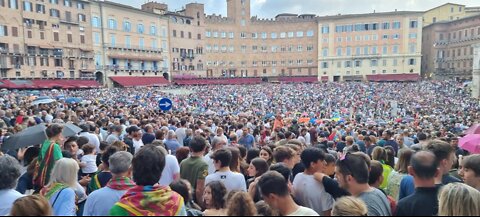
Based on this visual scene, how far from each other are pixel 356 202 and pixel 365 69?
69036 millimetres

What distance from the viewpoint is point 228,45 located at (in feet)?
232

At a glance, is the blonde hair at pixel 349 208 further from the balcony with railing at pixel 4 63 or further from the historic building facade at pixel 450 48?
the historic building facade at pixel 450 48

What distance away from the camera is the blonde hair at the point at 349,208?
2543mm

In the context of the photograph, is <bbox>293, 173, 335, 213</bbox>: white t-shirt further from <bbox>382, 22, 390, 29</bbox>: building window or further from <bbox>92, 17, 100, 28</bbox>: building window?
<bbox>382, 22, 390, 29</bbox>: building window

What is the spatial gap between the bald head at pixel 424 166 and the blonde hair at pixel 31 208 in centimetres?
325

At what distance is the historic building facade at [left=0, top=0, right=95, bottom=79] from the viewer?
39875 mm

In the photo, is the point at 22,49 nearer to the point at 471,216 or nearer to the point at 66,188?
the point at 66,188

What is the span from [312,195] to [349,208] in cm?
121

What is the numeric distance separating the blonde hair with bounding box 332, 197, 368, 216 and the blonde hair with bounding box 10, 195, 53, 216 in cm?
215

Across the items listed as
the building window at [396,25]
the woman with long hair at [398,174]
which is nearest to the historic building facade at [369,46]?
the building window at [396,25]

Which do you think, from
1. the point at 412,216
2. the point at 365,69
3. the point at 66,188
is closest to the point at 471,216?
the point at 412,216

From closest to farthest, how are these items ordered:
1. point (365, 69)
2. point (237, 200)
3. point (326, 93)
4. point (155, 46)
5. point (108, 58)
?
1. point (237, 200)
2. point (326, 93)
3. point (108, 58)
4. point (155, 46)
5. point (365, 69)

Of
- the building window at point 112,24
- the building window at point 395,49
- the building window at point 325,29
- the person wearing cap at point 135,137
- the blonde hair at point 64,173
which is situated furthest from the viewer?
the building window at point 325,29

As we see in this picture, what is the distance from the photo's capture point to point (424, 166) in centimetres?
327
